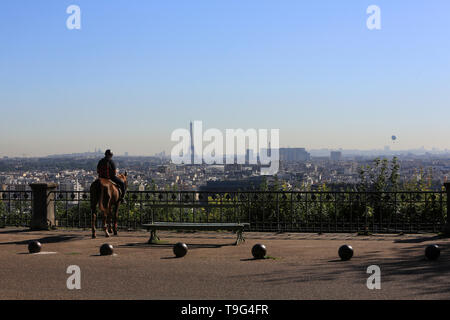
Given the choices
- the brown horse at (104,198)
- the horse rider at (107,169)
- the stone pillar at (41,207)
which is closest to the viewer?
the brown horse at (104,198)

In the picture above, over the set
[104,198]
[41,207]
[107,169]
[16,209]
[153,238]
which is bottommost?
[153,238]

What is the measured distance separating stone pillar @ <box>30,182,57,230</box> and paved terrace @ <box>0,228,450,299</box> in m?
1.57

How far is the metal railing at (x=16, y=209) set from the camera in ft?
62.0

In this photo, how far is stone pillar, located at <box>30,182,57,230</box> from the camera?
17.8 meters

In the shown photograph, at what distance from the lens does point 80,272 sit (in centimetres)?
1058

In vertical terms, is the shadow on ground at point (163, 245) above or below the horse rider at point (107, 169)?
below

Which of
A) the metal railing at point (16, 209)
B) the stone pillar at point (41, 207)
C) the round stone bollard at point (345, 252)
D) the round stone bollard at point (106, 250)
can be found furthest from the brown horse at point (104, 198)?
the round stone bollard at point (345, 252)

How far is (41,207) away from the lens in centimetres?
1781

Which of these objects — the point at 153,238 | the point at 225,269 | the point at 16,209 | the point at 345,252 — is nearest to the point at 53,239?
the point at 153,238

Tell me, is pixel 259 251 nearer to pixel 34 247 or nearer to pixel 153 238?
pixel 153 238

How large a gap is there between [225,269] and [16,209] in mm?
11204

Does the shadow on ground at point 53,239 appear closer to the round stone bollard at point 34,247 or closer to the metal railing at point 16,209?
the round stone bollard at point 34,247

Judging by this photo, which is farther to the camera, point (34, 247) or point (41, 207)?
point (41, 207)

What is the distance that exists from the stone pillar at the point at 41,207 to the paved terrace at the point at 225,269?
1567 mm
